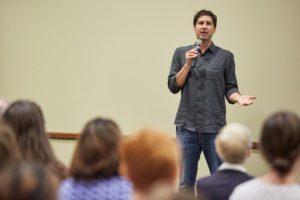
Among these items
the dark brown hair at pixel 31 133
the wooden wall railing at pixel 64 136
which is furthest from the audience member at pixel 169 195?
the wooden wall railing at pixel 64 136

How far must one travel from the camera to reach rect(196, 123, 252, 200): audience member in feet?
7.11

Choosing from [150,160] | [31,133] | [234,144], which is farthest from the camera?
[31,133]

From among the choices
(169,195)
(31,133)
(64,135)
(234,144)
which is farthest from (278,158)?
(64,135)

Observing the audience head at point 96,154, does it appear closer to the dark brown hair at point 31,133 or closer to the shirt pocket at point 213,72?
the dark brown hair at point 31,133

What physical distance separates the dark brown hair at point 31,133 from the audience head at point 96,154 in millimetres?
321

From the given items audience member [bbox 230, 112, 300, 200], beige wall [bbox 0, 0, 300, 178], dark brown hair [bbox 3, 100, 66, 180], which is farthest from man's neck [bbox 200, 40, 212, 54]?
audience member [bbox 230, 112, 300, 200]

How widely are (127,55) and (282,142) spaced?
8.46ft

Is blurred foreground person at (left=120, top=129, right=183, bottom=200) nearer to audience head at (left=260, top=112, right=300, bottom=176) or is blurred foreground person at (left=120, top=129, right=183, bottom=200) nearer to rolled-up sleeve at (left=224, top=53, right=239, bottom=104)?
audience head at (left=260, top=112, right=300, bottom=176)

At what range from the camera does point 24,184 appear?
108 centimetres

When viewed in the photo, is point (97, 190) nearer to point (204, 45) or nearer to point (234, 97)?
point (234, 97)

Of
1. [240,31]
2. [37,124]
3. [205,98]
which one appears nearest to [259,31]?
[240,31]

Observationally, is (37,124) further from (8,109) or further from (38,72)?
(38,72)

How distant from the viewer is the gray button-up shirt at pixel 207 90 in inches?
137

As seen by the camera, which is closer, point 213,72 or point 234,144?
point 234,144
